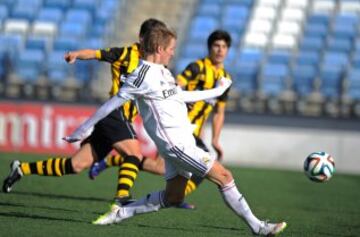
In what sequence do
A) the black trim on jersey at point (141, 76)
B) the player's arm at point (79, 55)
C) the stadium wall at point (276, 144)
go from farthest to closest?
the stadium wall at point (276, 144), the player's arm at point (79, 55), the black trim on jersey at point (141, 76)

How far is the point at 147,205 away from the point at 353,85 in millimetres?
14418

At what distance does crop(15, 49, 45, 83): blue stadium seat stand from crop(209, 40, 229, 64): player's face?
439 inches

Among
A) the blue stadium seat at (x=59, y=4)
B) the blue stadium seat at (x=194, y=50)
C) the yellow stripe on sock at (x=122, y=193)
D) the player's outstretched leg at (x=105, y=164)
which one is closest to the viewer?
the yellow stripe on sock at (x=122, y=193)

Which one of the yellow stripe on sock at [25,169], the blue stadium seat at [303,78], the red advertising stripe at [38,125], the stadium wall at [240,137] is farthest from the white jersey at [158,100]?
the blue stadium seat at [303,78]

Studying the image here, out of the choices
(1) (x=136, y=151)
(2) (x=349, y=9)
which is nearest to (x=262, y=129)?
(2) (x=349, y=9)

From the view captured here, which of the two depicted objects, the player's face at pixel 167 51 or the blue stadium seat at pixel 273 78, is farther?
the blue stadium seat at pixel 273 78

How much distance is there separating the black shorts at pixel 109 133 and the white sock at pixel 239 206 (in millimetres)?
2386

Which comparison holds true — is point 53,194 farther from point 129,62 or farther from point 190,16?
point 190,16

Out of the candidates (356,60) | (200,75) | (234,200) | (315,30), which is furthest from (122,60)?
(315,30)

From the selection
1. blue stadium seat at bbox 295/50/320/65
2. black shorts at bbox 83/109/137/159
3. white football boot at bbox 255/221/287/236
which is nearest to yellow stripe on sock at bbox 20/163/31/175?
black shorts at bbox 83/109/137/159

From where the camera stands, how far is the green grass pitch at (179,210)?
25.3 feet

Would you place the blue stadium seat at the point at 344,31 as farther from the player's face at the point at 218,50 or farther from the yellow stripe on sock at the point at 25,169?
the yellow stripe on sock at the point at 25,169

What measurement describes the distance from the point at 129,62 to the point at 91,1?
51.5ft

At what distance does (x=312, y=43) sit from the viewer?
2309cm
